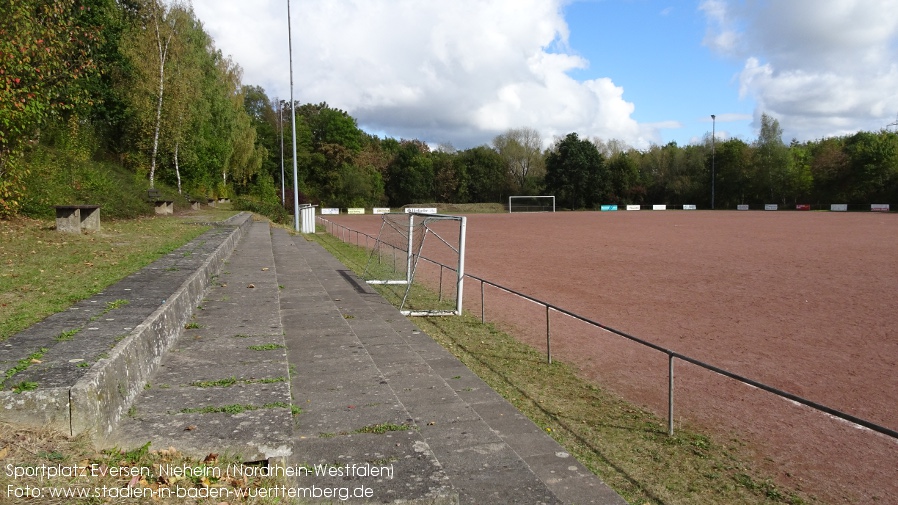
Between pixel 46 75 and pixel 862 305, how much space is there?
608 inches

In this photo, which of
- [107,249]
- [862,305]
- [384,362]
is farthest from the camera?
[862,305]

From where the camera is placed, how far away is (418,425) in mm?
4723

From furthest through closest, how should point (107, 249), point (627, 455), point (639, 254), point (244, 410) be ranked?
point (639, 254)
point (107, 249)
point (627, 455)
point (244, 410)

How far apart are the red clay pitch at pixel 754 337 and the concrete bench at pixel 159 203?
43.6 feet

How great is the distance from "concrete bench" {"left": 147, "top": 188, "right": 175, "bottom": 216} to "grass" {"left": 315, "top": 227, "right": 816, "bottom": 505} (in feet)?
66.1

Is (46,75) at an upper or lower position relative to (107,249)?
upper

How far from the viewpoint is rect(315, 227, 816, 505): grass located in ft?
14.7

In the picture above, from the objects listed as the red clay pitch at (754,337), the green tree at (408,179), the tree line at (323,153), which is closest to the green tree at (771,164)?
the tree line at (323,153)

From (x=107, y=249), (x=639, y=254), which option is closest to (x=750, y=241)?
(x=639, y=254)

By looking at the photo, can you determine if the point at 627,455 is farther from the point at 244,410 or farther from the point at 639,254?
the point at 639,254

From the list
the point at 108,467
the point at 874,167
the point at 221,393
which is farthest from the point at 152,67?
the point at 874,167

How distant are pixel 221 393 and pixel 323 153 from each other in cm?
8214

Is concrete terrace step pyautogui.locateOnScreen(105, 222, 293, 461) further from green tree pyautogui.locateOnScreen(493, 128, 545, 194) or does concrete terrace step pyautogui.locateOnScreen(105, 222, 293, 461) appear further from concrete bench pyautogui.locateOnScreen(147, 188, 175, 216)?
green tree pyautogui.locateOnScreen(493, 128, 545, 194)

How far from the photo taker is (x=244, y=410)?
12.6ft
